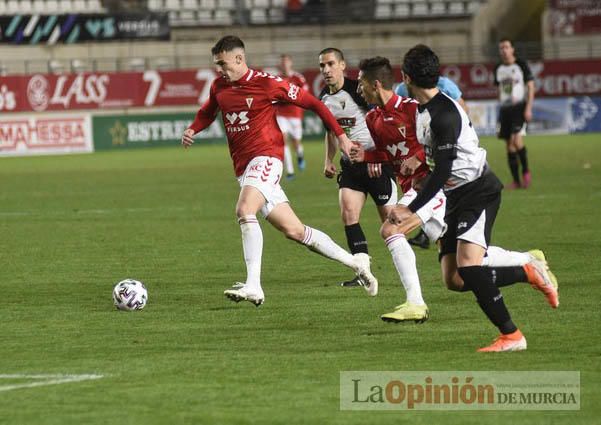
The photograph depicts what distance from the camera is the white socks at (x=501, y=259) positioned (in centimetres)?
825

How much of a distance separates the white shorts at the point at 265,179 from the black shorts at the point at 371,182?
52.8 inches

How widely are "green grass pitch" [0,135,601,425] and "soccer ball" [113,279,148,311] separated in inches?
5.0

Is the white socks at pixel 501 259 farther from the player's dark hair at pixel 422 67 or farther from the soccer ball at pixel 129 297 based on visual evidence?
the soccer ball at pixel 129 297

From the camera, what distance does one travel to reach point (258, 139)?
1022 cm

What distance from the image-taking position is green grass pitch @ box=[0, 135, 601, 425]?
256 inches

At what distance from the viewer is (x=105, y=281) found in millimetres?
11742

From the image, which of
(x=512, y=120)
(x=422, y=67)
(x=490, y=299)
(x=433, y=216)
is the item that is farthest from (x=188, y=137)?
(x=512, y=120)

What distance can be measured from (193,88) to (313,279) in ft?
103

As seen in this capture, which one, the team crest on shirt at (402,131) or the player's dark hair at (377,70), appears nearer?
the player's dark hair at (377,70)

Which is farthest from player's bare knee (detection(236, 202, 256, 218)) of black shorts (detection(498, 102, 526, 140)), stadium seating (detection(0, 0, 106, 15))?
stadium seating (detection(0, 0, 106, 15))

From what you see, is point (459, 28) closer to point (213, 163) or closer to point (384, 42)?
point (384, 42)

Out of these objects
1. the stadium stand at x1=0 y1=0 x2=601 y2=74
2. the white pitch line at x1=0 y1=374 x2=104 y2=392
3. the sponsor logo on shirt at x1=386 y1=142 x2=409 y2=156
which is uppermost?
the stadium stand at x1=0 y1=0 x2=601 y2=74

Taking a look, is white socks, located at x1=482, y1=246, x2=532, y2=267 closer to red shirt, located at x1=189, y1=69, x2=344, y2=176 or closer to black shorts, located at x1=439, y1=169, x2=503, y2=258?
black shorts, located at x1=439, y1=169, x2=503, y2=258

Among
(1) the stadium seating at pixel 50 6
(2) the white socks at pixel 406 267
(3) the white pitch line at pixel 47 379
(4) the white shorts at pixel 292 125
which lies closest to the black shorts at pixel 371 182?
(2) the white socks at pixel 406 267
